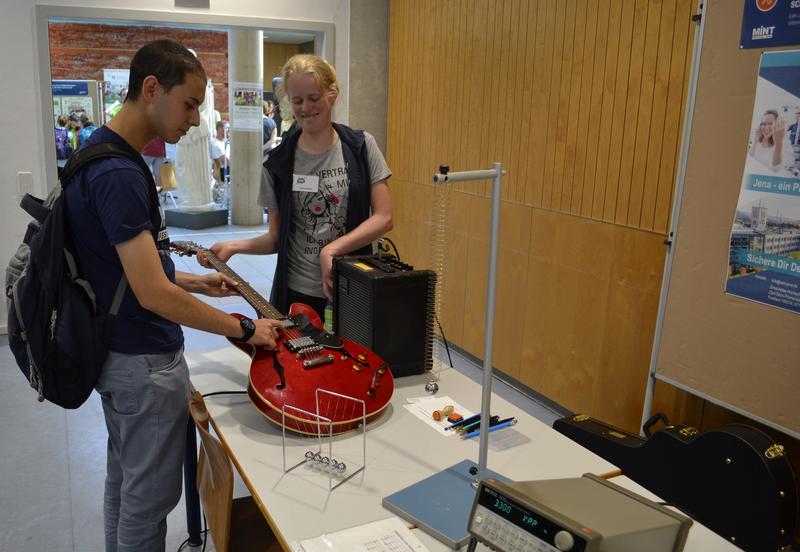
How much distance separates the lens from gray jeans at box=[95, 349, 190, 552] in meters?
1.70

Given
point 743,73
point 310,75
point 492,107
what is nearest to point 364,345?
point 310,75

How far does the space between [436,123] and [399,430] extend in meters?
3.21

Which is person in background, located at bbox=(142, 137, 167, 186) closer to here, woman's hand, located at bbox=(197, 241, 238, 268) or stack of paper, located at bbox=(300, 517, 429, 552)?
woman's hand, located at bbox=(197, 241, 238, 268)

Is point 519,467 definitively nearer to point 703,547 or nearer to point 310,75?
point 703,547

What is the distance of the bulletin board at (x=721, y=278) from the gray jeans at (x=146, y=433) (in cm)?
188

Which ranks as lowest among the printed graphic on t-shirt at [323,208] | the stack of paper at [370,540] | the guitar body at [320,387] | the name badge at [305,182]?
the stack of paper at [370,540]

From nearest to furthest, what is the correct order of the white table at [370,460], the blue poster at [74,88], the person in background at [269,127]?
the white table at [370,460]
the blue poster at [74,88]
the person in background at [269,127]

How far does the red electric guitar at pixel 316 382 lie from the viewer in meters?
1.68

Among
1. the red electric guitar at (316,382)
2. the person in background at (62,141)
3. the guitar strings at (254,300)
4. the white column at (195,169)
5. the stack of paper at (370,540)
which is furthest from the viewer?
the white column at (195,169)

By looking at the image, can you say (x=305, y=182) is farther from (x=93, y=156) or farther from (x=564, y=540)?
(x=564, y=540)

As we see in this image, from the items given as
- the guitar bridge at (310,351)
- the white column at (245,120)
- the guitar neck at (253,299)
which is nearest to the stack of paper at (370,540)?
the guitar bridge at (310,351)

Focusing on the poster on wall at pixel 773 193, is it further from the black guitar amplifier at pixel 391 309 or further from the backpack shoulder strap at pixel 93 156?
the backpack shoulder strap at pixel 93 156

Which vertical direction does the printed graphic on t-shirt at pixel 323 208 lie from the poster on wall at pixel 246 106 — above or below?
below

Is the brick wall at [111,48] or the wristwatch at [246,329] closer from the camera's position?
the wristwatch at [246,329]
